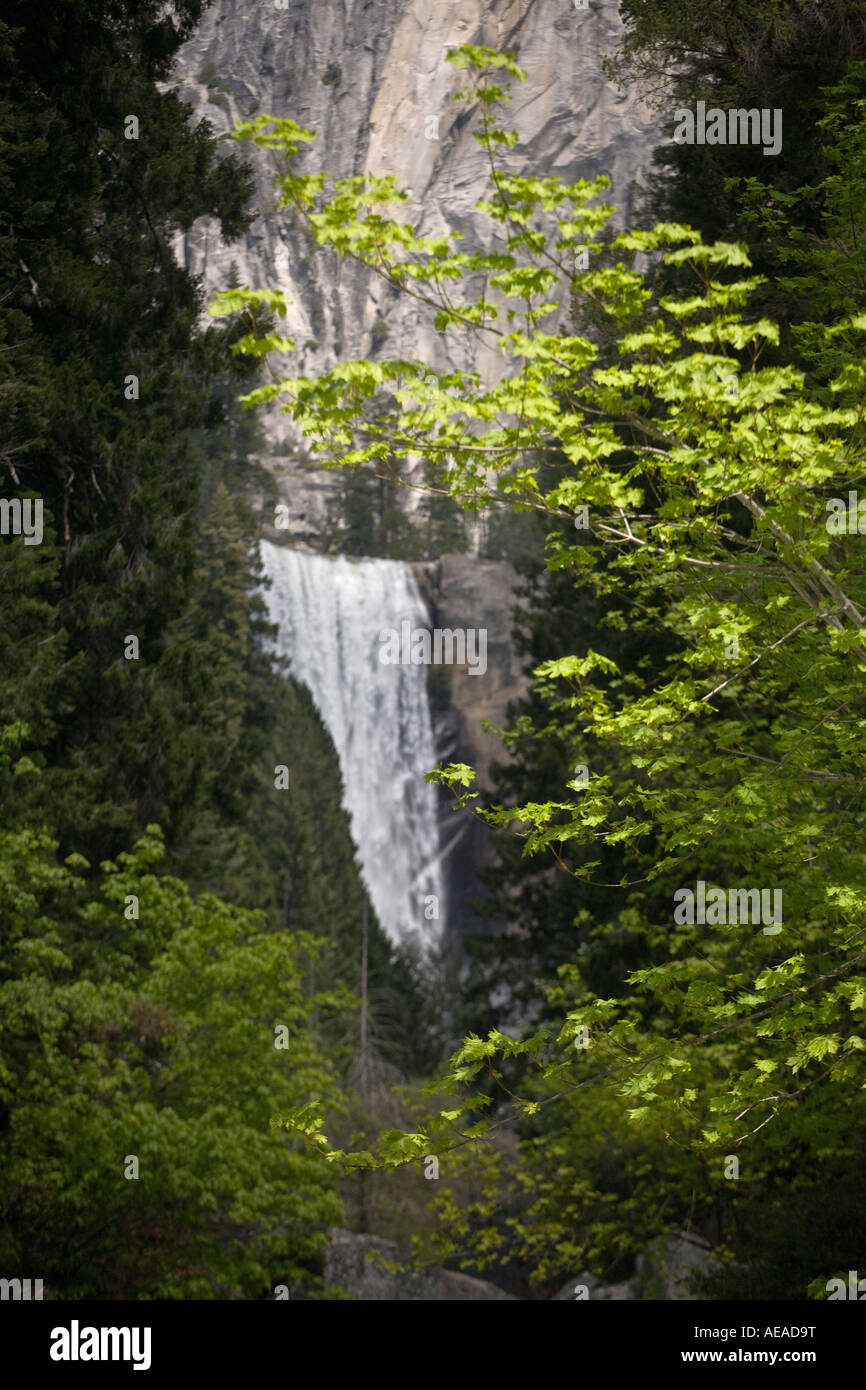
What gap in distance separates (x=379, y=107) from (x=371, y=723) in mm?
28337

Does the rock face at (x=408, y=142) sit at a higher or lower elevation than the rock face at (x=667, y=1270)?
higher

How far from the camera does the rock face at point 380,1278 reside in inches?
798

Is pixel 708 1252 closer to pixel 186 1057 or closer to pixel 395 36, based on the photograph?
pixel 186 1057

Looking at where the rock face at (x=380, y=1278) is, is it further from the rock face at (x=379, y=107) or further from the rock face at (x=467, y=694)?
the rock face at (x=379, y=107)

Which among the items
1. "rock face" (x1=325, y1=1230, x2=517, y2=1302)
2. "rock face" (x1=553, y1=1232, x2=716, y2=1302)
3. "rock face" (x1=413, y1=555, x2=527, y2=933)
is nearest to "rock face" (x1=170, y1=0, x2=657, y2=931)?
"rock face" (x1=413, y1=555, x2=527, y2=933)

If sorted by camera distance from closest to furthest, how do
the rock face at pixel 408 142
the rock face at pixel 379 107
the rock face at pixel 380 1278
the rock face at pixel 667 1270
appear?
Result: the rock face at pixel 667 1270 → the rock face at pixel 380 1278 → the rock face at pixel 408 142 → the rock face at pixel 379 107

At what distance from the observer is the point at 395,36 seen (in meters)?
50.7

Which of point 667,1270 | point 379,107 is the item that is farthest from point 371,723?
point 667,1270

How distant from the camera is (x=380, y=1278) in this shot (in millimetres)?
20703

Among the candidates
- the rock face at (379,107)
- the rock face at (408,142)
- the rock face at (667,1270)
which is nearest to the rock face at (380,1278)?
the rock face at (667,1270)

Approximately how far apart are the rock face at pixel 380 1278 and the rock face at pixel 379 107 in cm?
3563

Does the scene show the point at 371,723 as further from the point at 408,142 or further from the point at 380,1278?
the point at 408,142

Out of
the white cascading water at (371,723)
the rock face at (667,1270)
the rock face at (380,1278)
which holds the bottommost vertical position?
the rock face at (380,1278)

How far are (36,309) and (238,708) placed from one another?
13854 millimetres
